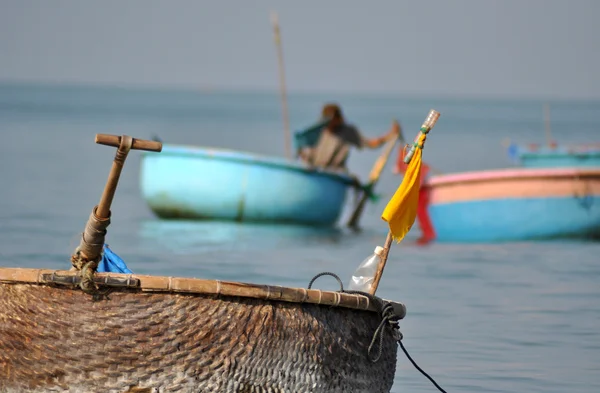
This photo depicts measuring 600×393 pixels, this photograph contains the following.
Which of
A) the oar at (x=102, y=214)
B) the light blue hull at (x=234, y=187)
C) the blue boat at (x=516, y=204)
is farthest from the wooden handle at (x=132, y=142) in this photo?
the light blue hull at (x=234, y=187)

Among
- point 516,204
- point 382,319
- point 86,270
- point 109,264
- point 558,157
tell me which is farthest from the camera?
point 558,157

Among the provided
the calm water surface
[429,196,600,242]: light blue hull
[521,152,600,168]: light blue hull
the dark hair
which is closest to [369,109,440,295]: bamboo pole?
the calm water surface

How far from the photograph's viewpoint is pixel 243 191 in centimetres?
2048

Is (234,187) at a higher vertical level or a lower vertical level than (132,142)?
higher

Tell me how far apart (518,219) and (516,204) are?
0.76 feet

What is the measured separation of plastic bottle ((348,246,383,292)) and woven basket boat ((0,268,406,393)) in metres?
0.89

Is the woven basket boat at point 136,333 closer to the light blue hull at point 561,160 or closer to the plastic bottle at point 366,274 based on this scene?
the plastic bottle at point 366,274

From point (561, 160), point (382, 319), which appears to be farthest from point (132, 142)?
point (561, 160)

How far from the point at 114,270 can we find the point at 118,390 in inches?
48.7

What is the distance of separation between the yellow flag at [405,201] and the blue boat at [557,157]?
1769 centimetres

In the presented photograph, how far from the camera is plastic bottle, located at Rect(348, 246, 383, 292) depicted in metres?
7.98

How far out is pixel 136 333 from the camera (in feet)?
22.6

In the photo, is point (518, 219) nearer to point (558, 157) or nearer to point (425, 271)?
point (425, 271)

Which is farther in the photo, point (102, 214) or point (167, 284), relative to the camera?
point (102, 214)
